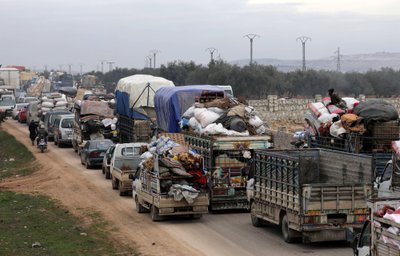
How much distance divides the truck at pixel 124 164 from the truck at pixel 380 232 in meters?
13.4

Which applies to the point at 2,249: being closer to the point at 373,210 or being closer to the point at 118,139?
the point at 373,210

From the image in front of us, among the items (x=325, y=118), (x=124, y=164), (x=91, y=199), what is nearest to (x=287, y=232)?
(x=325, y=118)

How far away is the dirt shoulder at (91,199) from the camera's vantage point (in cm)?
2042

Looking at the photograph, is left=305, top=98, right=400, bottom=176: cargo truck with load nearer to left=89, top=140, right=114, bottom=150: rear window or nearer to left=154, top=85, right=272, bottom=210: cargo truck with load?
left=154, top=85, right=272, bottom=210: cargo truck with load

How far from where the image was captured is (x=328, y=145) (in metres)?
24.9

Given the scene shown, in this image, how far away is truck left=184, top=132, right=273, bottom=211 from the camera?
24.4m

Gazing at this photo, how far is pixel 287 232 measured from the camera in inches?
778

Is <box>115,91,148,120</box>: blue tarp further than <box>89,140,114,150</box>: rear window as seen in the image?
Yes

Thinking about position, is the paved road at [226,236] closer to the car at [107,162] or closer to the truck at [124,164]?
the truck at [124,164]

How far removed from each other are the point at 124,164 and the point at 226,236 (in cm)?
888

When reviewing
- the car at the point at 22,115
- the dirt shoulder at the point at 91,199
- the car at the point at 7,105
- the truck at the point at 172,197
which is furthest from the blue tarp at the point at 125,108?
the car at the point at 7,105

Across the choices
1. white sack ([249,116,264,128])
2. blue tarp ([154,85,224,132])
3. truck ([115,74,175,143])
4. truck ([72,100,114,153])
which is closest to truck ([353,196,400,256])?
white sack ([249,116,264,128])

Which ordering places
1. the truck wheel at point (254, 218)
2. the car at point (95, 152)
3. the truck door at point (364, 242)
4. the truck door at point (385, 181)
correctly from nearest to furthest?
the truck door at point (364, 242) → the truck door at point (385, 181) → the truck wheel at point (254, 218) → the car at point (95, 152)

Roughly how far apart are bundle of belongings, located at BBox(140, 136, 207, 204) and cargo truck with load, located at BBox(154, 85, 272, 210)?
1129mm
